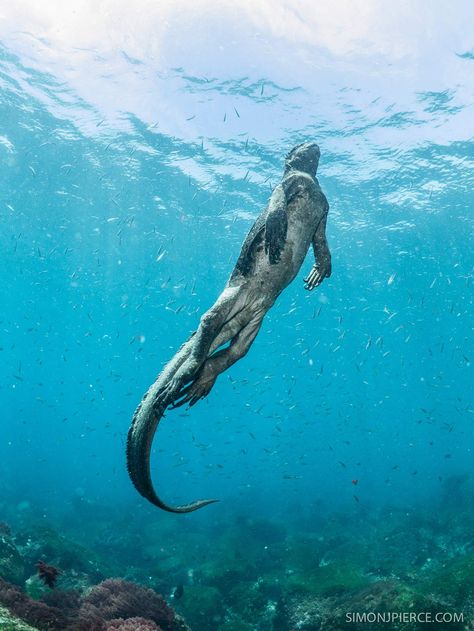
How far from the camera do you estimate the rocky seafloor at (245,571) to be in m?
6.99

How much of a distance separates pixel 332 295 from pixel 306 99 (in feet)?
99.8

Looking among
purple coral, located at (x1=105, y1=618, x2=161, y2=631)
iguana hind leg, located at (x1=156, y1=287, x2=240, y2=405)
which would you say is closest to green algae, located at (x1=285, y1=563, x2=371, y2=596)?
purple coral, located at (x1=105, y1=618, x2=161, y2=631)

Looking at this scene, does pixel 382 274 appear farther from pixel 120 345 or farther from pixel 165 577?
pixel 120 345

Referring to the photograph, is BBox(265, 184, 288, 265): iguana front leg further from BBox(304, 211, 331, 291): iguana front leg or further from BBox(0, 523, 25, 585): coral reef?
BBox(0, 523, 25, 585): coral reef

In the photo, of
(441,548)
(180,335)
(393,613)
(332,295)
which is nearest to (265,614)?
(393,613)

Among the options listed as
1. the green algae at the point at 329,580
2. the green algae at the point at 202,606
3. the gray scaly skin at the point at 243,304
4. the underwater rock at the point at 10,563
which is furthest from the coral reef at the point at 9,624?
the green algae at the point at 329,580

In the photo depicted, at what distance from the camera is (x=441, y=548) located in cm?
1648

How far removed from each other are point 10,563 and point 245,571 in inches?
326

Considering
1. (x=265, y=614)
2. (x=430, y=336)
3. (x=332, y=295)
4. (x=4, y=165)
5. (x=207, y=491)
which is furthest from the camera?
(x=430, y=336)

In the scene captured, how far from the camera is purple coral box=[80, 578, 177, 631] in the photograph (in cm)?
666

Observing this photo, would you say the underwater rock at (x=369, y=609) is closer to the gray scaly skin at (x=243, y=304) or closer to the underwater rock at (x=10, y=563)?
the gray scaly skin at (x=243, y=304)

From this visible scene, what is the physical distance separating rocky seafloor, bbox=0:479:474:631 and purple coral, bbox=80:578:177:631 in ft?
0.08

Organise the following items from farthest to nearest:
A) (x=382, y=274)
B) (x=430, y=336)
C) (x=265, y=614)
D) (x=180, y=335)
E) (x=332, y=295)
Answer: (x=180, y=335), (x=430, y=336), (x=332, y=295), (x=382, y=274), (x=265, y=614)

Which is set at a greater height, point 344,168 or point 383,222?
point 383,222
